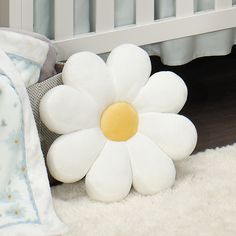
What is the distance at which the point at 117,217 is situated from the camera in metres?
1.38

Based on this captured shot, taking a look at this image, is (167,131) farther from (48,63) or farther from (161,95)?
(48,63)

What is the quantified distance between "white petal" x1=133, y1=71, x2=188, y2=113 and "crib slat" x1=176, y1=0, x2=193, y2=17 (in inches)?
13.3

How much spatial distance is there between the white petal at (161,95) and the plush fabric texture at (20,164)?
28 cm

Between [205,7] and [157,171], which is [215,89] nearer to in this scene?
[205,7]

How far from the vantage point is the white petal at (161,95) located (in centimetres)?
155

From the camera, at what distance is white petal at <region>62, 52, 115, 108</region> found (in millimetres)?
1476

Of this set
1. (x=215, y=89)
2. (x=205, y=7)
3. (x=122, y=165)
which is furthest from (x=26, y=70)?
(x=215, y=89)

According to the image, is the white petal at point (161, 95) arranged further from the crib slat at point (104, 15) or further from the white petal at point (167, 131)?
the crib slat at point (104, 15)

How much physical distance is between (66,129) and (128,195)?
0.21m

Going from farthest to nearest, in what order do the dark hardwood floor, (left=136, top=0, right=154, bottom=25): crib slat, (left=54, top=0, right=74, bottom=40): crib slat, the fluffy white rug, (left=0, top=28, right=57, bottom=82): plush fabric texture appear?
the dark hardwood floor, (left=136, top=0, right=154, bottom=25): crib slat, (left=54, top=0, right=74, bottom=40): crib slat, (left=0, top=28, right=57, bottom=82): plush fabric texture, the fluffy white rug

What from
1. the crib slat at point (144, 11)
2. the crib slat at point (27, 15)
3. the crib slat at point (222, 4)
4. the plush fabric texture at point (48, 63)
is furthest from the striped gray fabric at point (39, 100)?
the crib slat at point (222, 4)

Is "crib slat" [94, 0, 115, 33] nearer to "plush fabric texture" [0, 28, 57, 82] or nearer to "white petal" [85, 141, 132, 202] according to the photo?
"plush fabric texture" [0, 28, 57, 82]

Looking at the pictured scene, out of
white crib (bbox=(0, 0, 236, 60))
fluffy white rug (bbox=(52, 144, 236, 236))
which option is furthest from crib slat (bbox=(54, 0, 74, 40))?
fluffy white rug (bbox=(52, 144, 236, 236))

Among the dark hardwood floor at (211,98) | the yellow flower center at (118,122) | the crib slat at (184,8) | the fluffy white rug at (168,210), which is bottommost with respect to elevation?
the dark hardwood floor at (211,98)
